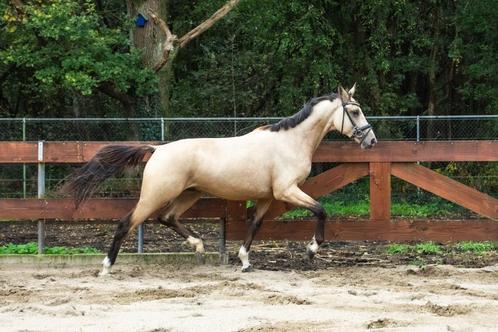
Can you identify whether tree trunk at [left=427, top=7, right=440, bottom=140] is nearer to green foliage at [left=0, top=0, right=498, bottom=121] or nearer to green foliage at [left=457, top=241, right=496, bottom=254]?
green foliage at [left=0, top=0, right=498, bottom=121]

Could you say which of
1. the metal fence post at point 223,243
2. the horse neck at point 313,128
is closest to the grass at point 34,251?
the metal fence post at point 223,243

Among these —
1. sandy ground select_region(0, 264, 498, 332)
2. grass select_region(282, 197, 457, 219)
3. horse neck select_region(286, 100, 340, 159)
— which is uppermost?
horse neck select_region(286, 100, 340, 159)

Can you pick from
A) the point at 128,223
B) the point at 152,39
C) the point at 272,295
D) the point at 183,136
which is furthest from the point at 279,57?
the point at 272,295

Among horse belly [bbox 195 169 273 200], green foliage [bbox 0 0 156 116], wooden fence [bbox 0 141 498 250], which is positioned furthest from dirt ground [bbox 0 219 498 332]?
Result: green foliage [bbox 0 0 156 116]

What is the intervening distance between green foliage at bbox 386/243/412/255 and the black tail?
11.5 ft

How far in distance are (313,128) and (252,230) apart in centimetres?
136

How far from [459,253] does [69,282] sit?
16.4ft

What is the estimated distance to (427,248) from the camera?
10.9 meters

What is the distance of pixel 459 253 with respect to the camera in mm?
10688

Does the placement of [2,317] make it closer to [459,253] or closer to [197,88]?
[459,253]

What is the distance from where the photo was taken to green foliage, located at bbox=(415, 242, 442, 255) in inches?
424

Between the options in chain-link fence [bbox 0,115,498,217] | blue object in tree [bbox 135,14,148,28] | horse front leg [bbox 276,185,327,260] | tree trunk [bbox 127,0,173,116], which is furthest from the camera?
blue object in tree [bbox 135,14,148,28]

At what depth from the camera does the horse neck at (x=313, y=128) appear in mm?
9516

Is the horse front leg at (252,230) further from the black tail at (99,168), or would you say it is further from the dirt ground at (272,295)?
the black tail at (99,168)
